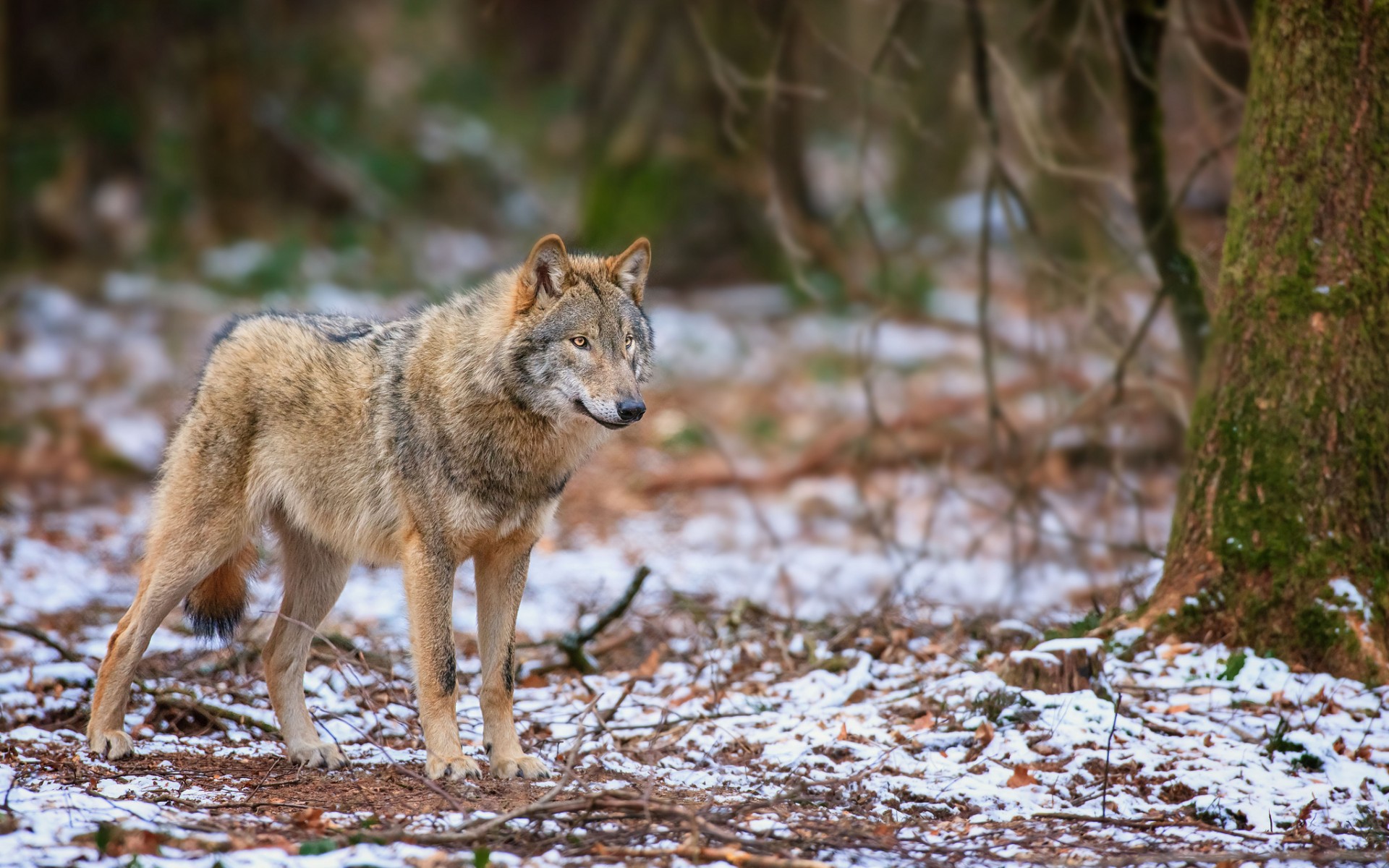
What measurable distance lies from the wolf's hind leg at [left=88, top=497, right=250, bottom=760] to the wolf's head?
4.90 feet

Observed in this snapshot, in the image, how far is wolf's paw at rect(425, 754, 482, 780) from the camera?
16.3 ft

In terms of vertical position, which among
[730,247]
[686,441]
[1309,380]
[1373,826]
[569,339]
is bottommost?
[1373,826]

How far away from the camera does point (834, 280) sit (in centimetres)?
1563

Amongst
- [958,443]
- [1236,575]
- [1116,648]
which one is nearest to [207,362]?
[1116,648]

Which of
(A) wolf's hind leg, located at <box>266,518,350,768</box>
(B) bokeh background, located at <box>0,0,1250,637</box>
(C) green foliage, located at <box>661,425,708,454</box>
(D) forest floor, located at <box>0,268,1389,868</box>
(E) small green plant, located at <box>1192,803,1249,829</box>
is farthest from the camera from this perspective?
(C) green foliage, located at <box>661,425,708,454</box>

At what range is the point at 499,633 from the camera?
5.43 metres

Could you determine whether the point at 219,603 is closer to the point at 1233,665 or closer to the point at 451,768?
the point at 451,768

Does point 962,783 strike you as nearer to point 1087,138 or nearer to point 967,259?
point 1087,138

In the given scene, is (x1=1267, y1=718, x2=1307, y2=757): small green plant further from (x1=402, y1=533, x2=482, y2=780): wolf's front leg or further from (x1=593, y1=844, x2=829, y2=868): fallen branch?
(x1=402, y1=533, x2=482, y2=780): wolf's front leg

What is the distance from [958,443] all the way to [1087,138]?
387 cm

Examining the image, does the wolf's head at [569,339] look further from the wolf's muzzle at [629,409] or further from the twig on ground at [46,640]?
the twig on ground at [46,640]

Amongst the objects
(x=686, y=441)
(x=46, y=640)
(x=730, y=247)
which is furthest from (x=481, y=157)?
(x=46, y=640)

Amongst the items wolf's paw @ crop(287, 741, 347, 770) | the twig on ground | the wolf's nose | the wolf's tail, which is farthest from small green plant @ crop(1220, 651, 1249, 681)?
the twig on ground

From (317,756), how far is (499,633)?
899 millimetres
